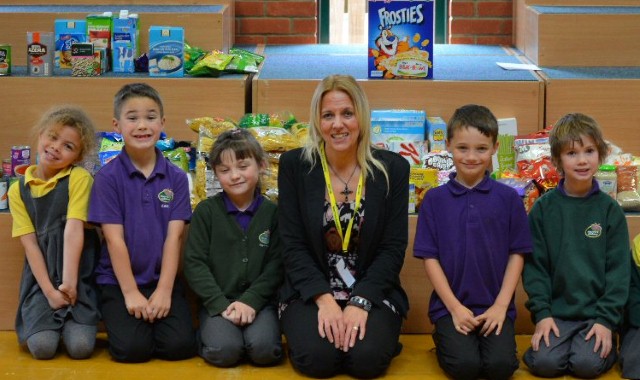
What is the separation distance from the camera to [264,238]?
333cm

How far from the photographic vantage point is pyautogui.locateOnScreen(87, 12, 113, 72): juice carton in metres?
4.25

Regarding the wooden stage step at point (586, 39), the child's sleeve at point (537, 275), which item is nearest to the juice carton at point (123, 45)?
the wooden stage step at point (586, 39)

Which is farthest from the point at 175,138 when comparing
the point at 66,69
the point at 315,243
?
the point at 315,243

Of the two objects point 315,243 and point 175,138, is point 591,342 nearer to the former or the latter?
point 315,243

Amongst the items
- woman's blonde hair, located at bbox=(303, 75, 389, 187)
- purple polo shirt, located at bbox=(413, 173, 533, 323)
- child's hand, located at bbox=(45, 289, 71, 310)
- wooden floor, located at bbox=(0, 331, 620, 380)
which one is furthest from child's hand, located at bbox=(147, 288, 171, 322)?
purple polo shirt, located at bbox=(413, 173, 533, 323)

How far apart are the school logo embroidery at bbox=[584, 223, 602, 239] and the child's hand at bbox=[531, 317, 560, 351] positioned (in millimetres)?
267

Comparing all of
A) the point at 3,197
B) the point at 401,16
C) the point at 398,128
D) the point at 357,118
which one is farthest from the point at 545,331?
the point at 3,197

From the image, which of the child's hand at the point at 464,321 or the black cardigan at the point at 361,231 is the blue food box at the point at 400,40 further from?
the child's hand at the point at 464,321

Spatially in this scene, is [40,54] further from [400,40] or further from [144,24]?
[400,40]

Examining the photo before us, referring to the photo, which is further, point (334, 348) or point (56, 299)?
point (56, 299)

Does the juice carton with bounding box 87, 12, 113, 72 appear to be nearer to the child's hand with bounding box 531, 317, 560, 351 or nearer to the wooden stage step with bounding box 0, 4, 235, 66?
the wooden stage step with bounding box 0, 4, 235, 66

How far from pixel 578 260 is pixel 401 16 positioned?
1.34 meters

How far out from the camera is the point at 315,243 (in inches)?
126

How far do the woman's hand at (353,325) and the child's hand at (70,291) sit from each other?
0.80 meters
